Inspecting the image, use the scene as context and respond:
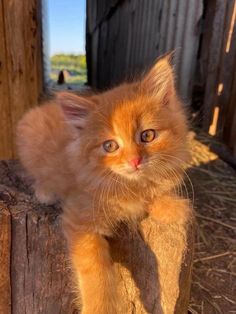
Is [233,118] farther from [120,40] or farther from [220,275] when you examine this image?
[120,40]

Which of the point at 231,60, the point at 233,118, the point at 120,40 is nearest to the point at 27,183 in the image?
the point at 233,118

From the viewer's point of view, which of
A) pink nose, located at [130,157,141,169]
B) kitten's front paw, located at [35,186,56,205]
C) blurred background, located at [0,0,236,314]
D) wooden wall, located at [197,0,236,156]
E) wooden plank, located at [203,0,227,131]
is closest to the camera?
pink nose, located at [130,157,141,169]

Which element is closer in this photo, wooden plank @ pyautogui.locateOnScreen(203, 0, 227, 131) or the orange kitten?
the orange kitten

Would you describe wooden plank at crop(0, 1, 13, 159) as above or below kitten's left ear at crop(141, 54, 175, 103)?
below

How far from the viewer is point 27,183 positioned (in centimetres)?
192

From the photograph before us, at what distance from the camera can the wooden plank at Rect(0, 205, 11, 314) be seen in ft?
5.06

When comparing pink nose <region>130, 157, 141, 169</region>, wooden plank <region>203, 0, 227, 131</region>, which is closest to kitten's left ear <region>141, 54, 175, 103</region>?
pink nose <region>130, 157, 141, 169</region>

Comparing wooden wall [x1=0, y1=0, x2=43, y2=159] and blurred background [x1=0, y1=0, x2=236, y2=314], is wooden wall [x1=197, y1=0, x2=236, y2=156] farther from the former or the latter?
wooden wall [x1=0, y1=0, x2=43, y2=159]

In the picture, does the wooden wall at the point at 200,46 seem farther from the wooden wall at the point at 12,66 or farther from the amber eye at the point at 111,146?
the amber eye at the point at 111,146

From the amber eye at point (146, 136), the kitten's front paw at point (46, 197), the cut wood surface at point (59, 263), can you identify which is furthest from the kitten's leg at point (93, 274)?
the amber eye at point (146, 136)

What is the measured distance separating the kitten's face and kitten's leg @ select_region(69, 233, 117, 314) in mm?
306

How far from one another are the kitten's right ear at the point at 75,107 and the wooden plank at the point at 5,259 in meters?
0.47

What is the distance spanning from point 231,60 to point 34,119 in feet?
8.78

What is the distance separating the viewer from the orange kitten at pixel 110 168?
1.49 meters
